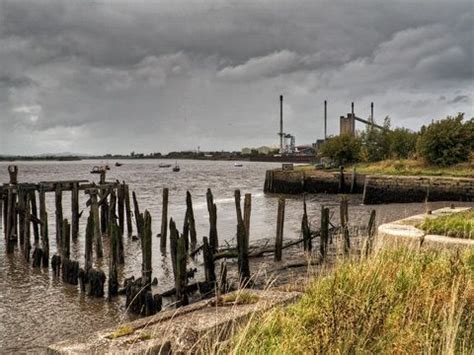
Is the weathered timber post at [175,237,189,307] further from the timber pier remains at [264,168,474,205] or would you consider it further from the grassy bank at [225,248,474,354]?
the timber pier remains at [264,168,474,205]

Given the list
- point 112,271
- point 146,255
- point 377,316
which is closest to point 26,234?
point 112,271

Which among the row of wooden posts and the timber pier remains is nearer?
the row of wooden posts

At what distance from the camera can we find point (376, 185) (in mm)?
30938

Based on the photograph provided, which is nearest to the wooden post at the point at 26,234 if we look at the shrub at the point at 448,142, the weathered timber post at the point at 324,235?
the weathered timber post at the point at 324,235

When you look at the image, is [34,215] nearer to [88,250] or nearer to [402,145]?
[88,250]

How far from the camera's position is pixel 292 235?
19.5 metres

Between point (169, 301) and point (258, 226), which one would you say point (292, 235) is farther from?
point (169, 301)

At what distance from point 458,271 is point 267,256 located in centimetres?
904

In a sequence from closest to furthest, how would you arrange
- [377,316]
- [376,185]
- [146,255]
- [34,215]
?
[377,316], [146,255], [34,215], [376,185]

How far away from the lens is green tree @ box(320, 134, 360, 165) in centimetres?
4422

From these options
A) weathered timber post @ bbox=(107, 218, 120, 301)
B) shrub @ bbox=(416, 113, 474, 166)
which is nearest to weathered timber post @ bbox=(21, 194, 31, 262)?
weathered timber post @ bbox=(107, 218, 120, 301)

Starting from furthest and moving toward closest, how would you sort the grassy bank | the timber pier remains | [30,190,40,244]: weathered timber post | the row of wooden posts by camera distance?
1. the timber pier remains
2. [30,190,40,244]: weathered timber post
3. the row of wooden posts
4. the grassy bank

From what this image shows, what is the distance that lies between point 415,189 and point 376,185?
8.84ft

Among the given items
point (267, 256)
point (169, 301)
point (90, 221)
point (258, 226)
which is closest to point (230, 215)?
point (258, 226)
